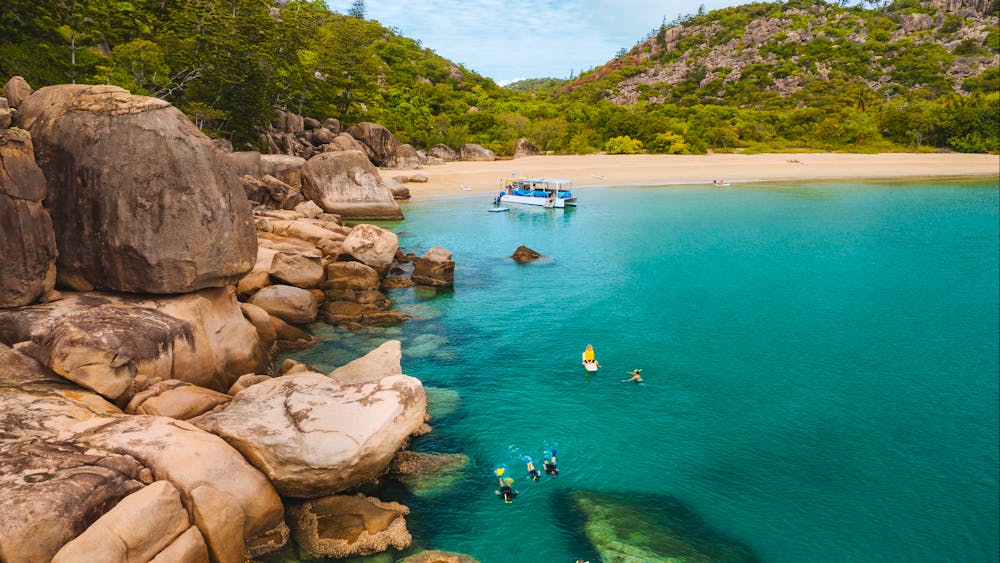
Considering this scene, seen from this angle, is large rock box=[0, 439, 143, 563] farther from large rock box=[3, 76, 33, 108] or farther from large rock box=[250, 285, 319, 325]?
large rock box=[250, 285, 319, 325]

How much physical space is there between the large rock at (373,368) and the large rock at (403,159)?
58481mm

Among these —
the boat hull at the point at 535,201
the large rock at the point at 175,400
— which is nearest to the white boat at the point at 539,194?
the boat hull at the point at 535,201

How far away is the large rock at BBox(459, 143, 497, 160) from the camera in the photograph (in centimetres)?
8700

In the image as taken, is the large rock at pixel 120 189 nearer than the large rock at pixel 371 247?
Yes

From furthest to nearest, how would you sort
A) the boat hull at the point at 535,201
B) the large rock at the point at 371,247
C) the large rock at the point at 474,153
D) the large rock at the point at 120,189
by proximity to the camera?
the large rock at the point at 474,153, the boat hull at the point at 535,201, the large rock at the point at 371,247, the large rock at the point at 120,189

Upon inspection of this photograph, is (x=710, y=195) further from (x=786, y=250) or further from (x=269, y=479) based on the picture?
(x=269, y=479)

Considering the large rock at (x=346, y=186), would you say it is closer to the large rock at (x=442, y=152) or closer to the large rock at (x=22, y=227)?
the large rock at (x=22, y=227)

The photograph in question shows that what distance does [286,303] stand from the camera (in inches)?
886

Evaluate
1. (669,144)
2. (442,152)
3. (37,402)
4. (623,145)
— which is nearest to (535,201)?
(442,152)

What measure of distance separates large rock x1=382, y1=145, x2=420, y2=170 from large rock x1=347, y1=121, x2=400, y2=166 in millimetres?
512

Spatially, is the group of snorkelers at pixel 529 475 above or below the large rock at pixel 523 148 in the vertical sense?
below

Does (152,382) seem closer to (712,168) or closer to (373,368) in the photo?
(373,368)

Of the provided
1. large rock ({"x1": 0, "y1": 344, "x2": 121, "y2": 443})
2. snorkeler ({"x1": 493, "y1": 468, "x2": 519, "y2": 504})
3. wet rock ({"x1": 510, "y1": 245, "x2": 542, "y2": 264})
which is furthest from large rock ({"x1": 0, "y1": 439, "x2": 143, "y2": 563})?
wet rock ({"x1": 510, "y1": 245, "x2": 542, "y2": 264})

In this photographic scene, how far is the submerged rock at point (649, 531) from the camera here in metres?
11.2
